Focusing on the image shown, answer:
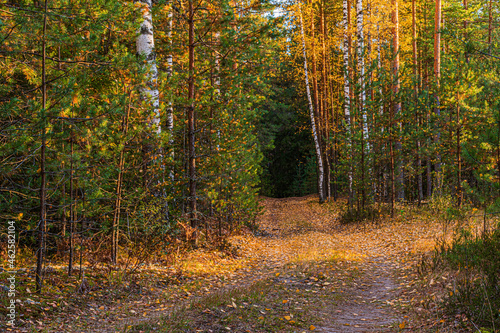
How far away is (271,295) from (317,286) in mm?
1272

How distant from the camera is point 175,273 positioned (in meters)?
7.28

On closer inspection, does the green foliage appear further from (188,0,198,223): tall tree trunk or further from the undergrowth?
(188,0,198,223): tall tree trunk

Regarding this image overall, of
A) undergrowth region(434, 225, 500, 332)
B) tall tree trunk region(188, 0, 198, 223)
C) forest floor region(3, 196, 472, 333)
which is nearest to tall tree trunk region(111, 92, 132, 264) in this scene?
forest floor region(3, 196, 472, 333)

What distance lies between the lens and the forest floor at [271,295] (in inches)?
185

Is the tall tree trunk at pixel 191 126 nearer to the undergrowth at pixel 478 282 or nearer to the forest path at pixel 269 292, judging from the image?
the forest path at pixel 269 292

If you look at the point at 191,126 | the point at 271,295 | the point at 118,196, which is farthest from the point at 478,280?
the point at 191,126

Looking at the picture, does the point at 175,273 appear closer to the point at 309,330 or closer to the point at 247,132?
the point at 309,330

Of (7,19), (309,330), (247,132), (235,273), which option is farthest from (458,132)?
(7,19)

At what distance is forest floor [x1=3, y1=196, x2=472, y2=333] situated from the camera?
470 cm

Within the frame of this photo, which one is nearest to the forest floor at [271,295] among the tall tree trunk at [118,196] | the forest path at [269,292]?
the forest path at [269,292]

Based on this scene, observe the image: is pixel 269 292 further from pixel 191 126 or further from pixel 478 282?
pixel 191 126

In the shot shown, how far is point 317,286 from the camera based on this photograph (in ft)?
22.8

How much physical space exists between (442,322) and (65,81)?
604cm

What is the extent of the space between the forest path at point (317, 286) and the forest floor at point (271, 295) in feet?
0.06
